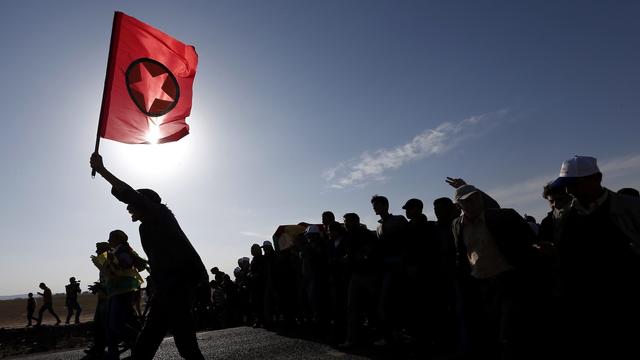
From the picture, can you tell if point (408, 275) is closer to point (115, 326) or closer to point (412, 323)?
point (412, 323)

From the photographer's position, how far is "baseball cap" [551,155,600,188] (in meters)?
3.42

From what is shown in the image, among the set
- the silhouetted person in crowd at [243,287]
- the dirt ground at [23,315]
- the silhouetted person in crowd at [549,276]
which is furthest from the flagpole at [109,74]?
the dirt ground at [23,315]

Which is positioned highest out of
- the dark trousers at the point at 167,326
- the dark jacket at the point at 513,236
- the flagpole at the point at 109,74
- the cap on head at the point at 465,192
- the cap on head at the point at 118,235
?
the flagpole at the point at 109,74

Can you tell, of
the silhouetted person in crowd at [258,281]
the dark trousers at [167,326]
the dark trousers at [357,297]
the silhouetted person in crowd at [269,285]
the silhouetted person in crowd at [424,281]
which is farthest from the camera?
the silhouetted person in crowd at [258,281]

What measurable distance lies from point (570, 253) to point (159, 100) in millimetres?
5624

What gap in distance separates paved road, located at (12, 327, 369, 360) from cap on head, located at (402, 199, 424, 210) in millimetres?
2383

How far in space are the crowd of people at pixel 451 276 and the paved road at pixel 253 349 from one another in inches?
21.8

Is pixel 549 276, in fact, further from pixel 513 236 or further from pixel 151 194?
pixel 151 194

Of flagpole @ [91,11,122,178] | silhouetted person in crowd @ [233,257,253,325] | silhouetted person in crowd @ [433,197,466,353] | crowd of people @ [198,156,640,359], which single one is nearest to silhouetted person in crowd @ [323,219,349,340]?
crowd of people @ [198,156,640,359]

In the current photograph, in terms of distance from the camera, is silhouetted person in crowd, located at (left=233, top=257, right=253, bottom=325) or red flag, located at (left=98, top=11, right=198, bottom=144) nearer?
red flag, located at (left=98, top=11, right=198, bottom=144)

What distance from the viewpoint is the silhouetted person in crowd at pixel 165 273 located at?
3.89 meters

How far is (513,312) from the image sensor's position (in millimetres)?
4367

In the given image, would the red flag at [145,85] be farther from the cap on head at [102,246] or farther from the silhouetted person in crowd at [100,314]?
the cap on head at [102,246]

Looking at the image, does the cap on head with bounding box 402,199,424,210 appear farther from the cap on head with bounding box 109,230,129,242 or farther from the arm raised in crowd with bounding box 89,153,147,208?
the cap on head with bounding box 109,230,129,242
